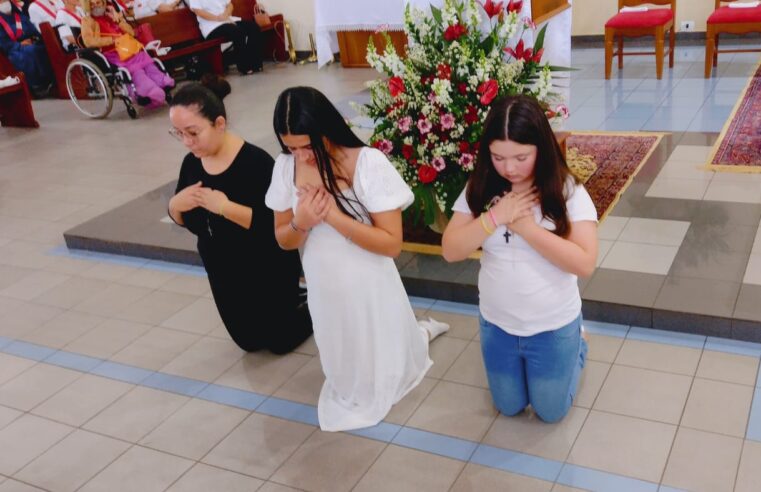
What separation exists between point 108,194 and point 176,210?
3231 mm

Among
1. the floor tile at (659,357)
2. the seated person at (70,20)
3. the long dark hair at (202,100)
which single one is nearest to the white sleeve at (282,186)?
the long dark hair at (202,100)

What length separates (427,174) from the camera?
3557 mm

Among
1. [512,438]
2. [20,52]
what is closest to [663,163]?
[512,438]

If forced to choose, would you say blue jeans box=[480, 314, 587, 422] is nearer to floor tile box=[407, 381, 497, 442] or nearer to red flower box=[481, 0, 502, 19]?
floor tile box=[407, 381, 497, 442]

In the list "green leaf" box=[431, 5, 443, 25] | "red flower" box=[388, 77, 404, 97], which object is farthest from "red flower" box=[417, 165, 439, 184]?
"green leaf" box=[431, 5, 443, 25]

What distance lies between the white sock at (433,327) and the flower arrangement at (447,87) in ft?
1.99

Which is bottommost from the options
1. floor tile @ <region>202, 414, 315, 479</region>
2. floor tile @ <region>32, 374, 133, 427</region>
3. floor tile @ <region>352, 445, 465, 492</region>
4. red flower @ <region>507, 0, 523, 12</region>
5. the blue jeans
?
floor tile @ <region>32, 374, 133, 427</region>

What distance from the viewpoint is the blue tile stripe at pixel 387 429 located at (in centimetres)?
240

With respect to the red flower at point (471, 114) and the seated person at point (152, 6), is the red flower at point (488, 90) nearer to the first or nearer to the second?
the red flower at point (471, 114)

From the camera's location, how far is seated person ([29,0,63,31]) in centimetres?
976

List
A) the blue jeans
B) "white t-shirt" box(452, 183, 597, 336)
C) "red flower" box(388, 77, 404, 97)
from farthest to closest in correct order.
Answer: "red flower" box(388, 77, 404, 97), the blue jeans, "white t-shirt" box(452, 183, 597, 336)

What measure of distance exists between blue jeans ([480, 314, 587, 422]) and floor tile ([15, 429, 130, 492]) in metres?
1.46

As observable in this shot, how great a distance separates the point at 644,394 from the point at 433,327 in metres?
0.94

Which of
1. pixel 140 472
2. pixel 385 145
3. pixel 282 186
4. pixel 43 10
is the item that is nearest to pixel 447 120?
pixel 385 145
